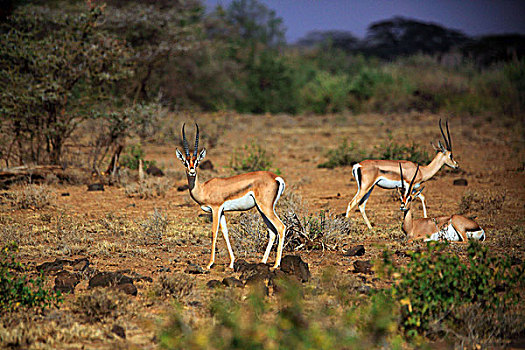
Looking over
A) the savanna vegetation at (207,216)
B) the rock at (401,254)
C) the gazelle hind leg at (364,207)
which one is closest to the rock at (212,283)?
the savanna vegetation at (207,216)

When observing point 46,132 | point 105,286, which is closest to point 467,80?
point 46,132

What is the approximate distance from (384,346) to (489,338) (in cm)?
101

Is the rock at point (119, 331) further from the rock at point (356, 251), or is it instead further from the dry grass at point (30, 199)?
the dry grass at point (30, 199)

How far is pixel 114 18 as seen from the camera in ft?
45.3

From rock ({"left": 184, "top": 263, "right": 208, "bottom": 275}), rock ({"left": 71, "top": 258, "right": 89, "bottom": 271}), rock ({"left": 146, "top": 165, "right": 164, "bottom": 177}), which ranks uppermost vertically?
rock ({"left": 146, "top": 165, "right": 164, "bottom": 177})

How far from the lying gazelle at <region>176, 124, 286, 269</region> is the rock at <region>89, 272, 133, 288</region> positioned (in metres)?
0.93

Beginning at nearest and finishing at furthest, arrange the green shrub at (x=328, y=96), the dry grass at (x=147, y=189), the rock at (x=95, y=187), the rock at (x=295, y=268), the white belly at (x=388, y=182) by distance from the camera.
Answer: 1. the rock at (x=295, y=268)
2. the white belly at (x=388, y=182)
3. the dry grass at (x=147, y=189)
4. the rock at (x=95, y=187)
5. the green shrub at (x=328, y=96)

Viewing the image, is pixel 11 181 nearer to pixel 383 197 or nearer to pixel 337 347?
pixel 383 197

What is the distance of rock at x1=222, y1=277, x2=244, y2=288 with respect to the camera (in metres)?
4.98

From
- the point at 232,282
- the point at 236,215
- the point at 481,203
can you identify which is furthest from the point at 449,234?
the point at 236,215

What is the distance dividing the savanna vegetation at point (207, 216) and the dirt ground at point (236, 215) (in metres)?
0.04

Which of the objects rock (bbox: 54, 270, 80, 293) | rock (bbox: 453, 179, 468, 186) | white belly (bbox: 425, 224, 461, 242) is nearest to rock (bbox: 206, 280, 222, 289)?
rock (bbox: 54, 270, 80, 293)

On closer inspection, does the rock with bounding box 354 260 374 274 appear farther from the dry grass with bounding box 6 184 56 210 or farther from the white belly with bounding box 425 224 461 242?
the dry grass with bounding box 6 184 56 210

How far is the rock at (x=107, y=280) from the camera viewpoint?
5.03 meters
